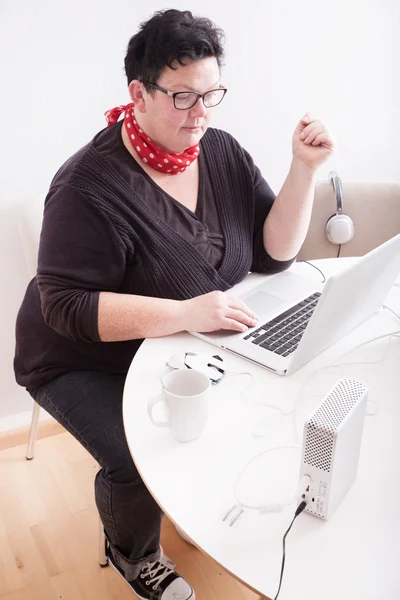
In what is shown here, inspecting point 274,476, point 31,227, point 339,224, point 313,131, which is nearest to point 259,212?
point 313,131

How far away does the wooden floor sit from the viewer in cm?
156

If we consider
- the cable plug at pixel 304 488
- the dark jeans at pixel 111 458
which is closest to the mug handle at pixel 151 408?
the cable plug at pixel 304 488

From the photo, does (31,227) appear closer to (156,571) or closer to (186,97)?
(186,97)

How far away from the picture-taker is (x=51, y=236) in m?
1.27

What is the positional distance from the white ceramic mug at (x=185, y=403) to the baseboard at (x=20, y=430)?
1.24m

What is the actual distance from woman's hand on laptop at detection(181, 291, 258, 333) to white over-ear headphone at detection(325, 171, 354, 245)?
2.46 ft

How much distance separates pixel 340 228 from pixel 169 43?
834 mm

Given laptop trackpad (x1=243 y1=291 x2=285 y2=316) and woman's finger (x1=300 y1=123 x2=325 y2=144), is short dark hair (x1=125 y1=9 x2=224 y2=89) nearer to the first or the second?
woman's finger (x1=300 y1=123 x2=325 y2=144)

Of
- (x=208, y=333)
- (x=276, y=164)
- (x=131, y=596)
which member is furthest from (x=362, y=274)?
(x=276, y=164)

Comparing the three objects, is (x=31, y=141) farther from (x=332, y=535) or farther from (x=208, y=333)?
(x=332, y=535)

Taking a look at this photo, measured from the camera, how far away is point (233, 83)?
204 centimetres

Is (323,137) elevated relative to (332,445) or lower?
elevated

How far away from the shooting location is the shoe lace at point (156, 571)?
1416mm

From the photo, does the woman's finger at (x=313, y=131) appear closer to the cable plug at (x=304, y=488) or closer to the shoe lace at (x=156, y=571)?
the cable plug at (x=304, y=488)
